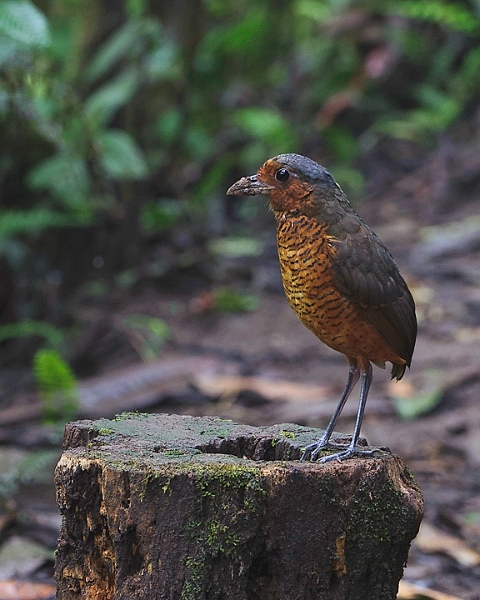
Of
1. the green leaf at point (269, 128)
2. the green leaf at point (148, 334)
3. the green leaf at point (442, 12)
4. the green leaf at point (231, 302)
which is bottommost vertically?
the green leaf at point (148, 334)

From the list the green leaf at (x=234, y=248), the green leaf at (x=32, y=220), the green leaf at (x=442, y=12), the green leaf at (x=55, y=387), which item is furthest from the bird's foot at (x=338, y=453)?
the green leaf at (x=442, y=12)

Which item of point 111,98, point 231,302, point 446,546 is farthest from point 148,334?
point 446,546

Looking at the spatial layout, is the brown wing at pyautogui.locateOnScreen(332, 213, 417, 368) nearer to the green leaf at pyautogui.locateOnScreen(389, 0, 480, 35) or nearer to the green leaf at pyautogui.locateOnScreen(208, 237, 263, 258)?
the green leaf at pyautogui.locateOnScreen(208, 237, 263, 258)

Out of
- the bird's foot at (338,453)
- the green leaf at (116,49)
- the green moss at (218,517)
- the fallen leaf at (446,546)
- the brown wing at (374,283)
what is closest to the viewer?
the green moss at (218,517)

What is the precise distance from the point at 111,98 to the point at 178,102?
2411 mm

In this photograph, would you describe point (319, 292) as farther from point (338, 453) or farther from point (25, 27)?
point (25, 27)

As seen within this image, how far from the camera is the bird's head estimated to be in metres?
3.22

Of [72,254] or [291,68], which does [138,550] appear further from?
[291,68]

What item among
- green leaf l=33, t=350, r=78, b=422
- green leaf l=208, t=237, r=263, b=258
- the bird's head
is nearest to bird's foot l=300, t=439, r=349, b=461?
the bird's head

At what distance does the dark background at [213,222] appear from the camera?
19.6 ft

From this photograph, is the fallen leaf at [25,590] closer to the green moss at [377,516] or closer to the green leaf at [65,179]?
the green moss at [377,516]

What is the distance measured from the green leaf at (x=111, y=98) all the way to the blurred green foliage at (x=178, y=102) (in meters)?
0.02

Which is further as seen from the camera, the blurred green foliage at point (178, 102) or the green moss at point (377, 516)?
the blurred green foliage at point (178, 102)

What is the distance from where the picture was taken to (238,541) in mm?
2588
